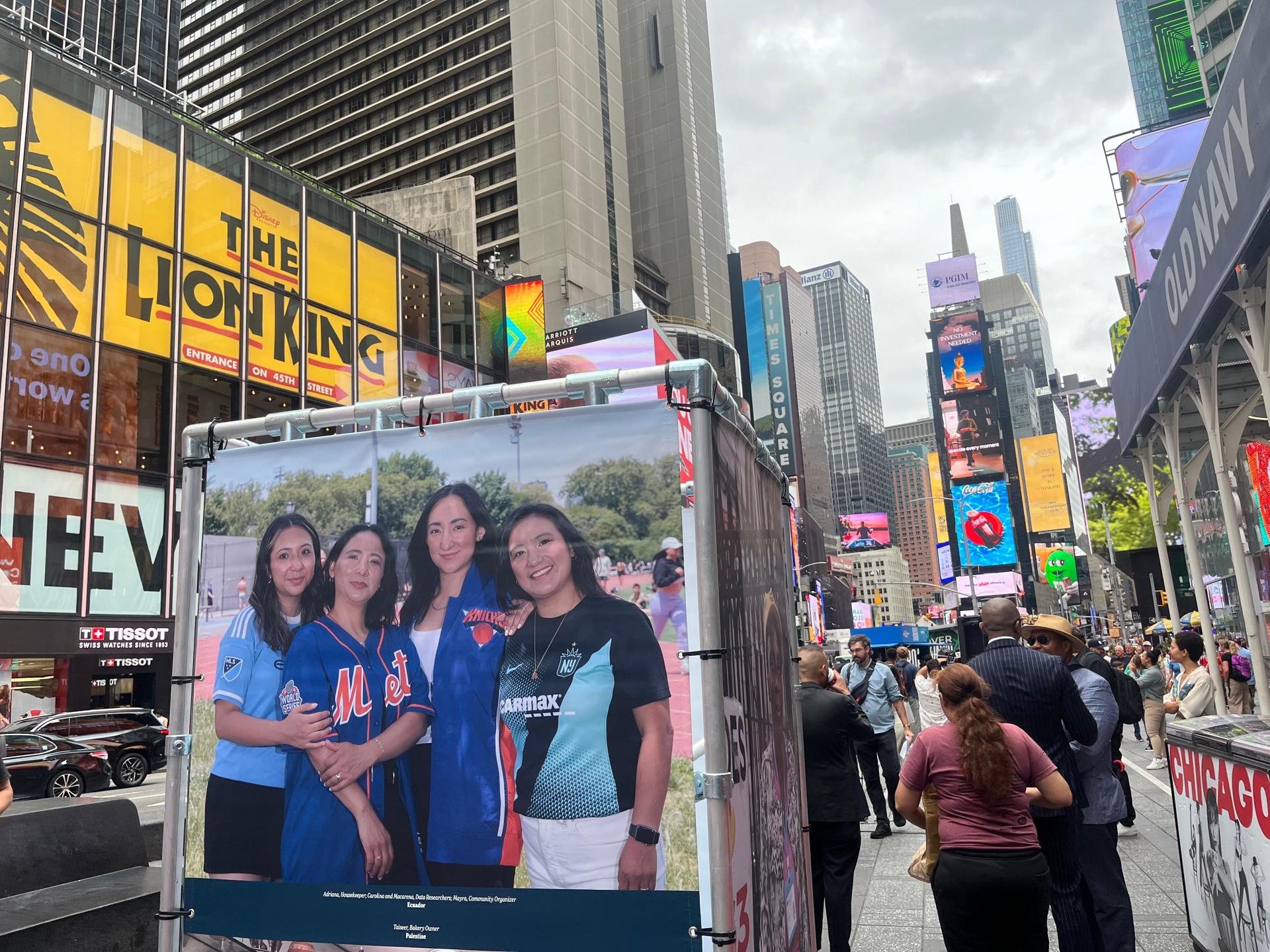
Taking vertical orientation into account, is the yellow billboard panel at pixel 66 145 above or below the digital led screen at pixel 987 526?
above

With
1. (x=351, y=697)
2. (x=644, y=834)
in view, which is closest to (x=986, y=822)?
(x=644, y=834)

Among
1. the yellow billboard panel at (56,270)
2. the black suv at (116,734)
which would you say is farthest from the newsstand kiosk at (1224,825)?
the yellow billboard panel at (56,270)

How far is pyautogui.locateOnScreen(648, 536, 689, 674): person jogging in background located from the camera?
11.0 feet

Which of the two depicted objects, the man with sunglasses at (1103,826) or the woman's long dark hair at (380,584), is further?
the man with sunglasses at (1103,826)

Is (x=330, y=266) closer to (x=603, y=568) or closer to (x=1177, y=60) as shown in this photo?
(x=603, y=568)

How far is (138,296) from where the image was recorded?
1070 inches

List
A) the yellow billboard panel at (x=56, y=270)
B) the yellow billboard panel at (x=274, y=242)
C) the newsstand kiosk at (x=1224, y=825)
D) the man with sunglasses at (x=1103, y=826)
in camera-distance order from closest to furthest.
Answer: the newsstand kiosk at (x=1224, y=825) < the man with sunglasses at (x=1103, y=826) < the yellow billboard panel at (x=56, y=270) < the yellow billboard panel at (x=274, y=242)

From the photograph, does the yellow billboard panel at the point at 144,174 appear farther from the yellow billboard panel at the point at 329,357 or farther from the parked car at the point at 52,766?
the parked car at the point at 52,766

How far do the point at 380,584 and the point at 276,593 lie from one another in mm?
513

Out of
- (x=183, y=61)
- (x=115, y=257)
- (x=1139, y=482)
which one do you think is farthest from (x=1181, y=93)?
(x=183, y=61)

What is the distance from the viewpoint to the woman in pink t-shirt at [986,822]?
386 centimetres

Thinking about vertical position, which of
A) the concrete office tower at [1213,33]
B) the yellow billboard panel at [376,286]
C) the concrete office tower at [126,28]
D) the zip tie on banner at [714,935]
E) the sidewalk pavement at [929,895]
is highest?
the concrete office tower at [126,28]

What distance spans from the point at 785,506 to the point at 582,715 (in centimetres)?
290

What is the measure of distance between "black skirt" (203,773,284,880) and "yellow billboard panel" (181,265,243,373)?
27623 mm
